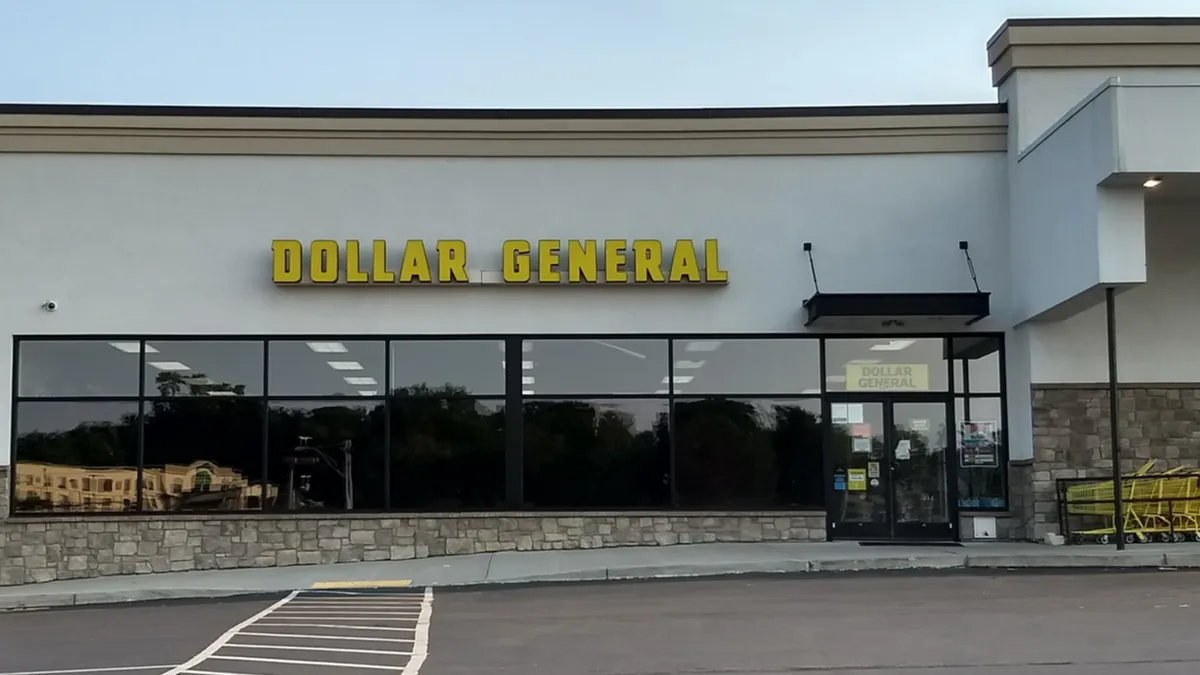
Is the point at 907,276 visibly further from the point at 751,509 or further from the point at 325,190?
the point at 325,190

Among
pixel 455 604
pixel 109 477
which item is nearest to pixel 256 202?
pixel 109 477

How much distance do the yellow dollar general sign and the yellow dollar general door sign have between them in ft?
8.17

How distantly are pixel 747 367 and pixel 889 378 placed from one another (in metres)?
2.19

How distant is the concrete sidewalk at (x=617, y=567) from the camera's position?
50.4 feet

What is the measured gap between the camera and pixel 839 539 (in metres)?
18.0

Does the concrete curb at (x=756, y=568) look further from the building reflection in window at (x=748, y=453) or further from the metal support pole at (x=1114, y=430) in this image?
the building reflection in window at (x=748, y=453)

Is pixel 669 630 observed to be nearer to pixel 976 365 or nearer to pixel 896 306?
pixel 896 306

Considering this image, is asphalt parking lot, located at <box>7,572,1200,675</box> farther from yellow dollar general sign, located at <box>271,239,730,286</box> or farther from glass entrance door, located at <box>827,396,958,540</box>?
yellow dollar general sign, located at <box>271,239,730,286</box>

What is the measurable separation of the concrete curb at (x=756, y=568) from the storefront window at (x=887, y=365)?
130 inches

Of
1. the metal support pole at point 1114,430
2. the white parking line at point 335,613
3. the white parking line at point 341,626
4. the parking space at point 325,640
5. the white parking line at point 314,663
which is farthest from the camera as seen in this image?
the metal support pole at point 1114,430

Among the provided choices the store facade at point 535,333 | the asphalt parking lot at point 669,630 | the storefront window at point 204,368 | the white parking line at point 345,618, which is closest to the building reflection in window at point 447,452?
the store facade at point 535,333

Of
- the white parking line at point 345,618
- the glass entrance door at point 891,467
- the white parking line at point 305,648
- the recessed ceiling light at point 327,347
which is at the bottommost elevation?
the white parking line at point 345,618

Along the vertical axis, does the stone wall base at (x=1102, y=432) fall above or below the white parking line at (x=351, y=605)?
above

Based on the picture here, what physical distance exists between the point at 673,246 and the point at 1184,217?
7718mm
